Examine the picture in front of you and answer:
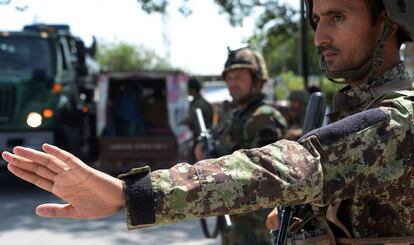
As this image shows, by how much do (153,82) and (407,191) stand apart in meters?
9.62

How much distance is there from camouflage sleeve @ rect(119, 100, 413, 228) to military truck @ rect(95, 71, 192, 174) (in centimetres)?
715

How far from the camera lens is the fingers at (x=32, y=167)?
1.14m

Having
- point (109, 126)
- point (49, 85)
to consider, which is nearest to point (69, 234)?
point (49, 85)

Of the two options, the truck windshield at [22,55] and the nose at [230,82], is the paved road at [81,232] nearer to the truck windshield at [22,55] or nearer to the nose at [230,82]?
the truck windshield at [22,55]

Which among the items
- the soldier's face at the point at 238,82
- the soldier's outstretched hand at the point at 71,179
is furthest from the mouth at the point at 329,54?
the soldier's face at the point at 238,82

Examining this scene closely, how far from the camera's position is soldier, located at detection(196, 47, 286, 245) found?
3197 mm

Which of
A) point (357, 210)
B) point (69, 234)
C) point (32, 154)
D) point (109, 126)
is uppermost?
point (109, 126)

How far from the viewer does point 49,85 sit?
8422 millimetres

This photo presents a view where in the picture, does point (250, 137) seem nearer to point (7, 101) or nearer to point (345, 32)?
point (345, 32)

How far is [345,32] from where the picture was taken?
1.50 metres

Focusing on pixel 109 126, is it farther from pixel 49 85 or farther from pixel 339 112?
pixel 339 112

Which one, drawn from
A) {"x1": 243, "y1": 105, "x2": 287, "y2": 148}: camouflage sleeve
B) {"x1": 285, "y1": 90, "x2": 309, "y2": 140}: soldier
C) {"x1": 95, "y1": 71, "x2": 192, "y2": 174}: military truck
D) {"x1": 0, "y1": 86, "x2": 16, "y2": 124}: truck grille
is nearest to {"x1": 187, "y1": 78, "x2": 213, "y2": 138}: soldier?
{"x1": 95, "y1": 71, "x2": 192, "y2": 174}: military truck

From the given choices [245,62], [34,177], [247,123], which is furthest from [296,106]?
[34,177]

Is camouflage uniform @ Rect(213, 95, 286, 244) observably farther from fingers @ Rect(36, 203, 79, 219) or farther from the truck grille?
the truck grille
